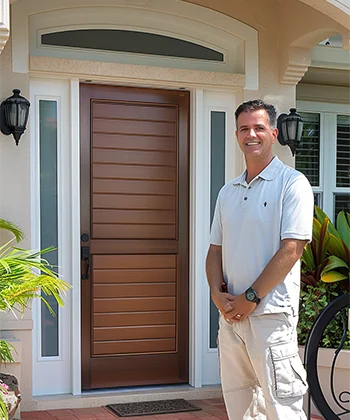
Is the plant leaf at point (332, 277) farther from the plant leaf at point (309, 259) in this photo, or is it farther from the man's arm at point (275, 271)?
the man's arm at point (275, 271)

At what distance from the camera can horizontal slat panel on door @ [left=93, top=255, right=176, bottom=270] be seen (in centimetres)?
507

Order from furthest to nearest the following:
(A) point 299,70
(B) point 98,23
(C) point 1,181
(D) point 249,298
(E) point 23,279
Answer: (A) point 299,70
(B) point 98,23
(C) point 1,181
(E) point 23,279
(D) point 249,298

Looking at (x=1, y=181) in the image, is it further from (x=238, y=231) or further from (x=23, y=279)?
(x=238, y=231)

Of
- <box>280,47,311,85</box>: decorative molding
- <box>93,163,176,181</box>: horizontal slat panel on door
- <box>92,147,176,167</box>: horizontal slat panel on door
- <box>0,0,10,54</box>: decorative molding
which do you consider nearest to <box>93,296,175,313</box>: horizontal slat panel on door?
<box>93,163,176,181</box>: horizontal slat panel on door

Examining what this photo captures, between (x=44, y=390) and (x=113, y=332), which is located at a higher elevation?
(x=113, y=332)

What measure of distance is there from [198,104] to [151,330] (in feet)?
5.78

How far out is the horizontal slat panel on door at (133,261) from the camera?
199 inches

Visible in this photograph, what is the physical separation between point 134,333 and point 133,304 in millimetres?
219

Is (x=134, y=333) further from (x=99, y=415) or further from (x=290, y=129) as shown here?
(x=290, y=129)

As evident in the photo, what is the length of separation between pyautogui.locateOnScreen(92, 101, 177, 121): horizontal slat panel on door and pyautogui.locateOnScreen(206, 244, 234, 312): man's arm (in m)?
2.11

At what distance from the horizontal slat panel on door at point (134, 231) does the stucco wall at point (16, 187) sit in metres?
0.57

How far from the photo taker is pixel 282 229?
2.91 m

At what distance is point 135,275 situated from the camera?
516cm

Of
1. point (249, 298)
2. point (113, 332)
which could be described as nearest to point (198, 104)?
point (113, 332)
